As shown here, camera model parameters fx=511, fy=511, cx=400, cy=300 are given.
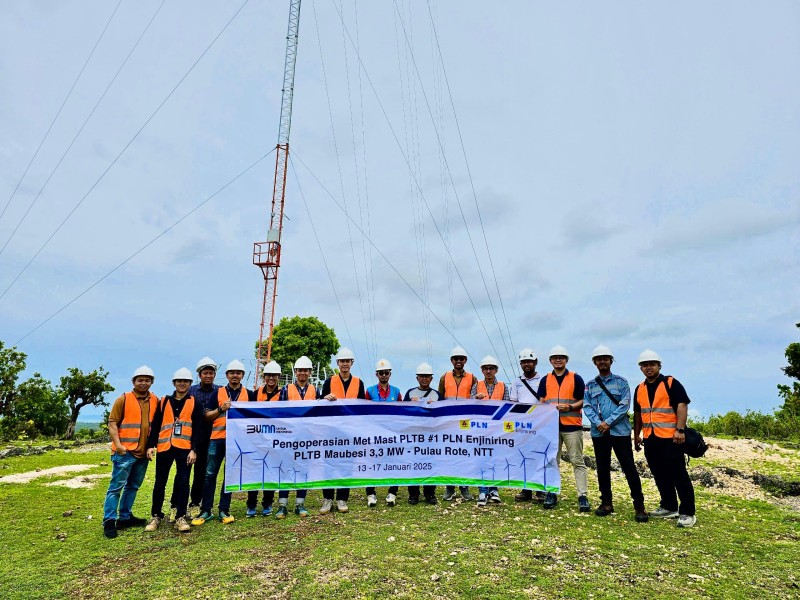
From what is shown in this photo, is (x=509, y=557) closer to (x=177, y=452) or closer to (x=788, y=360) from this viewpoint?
(x=177, y=452)

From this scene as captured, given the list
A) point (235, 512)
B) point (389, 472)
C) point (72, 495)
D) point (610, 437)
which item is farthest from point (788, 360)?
point (72, 495)

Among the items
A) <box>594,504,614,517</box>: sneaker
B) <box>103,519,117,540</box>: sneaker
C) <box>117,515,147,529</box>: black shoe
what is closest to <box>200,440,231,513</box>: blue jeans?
<box>117,515,147,529</box>: black shoe

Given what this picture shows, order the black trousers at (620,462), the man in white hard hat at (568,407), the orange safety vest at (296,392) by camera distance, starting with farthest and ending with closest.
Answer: the orange safety vest at (296,392)
the man in white hard hat at (568,407)
the black trousers at (620,462)

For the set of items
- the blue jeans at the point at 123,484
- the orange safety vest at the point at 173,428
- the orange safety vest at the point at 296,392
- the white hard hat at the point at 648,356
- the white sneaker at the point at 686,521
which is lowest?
the white sneaker at the point at 686,521

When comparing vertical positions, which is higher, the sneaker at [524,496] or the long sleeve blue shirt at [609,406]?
the long sleeve blue shirt at [609,406]

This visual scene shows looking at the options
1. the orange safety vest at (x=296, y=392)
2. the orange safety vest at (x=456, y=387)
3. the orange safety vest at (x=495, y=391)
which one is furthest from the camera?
the orange safety vest at (x=495, y=391)

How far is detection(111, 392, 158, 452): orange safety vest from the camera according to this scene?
712 centimetres

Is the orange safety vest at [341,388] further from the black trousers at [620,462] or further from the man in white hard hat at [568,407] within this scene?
the black trousers at [620,462]

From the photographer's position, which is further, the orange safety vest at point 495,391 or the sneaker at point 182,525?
the orange safety vest at point 495,391

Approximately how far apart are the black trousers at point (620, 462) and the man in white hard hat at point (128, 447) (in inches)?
254

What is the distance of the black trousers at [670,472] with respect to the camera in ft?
22.5

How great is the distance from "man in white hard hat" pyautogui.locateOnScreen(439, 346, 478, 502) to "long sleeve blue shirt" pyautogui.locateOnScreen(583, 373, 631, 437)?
5.96 feet

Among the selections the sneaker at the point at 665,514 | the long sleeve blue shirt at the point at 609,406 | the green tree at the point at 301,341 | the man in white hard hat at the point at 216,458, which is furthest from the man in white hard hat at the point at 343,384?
the green tree at the point at 301,341

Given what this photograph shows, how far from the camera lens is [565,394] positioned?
25.8ft
